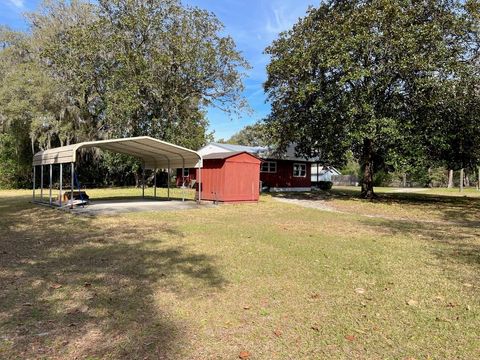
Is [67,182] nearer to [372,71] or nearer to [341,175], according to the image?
[372,71]

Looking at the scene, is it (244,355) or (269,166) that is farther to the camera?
(269,166)

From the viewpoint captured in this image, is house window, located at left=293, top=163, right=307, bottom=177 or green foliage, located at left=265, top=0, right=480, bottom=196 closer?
green foliage, located at left=265, top=0, right=480, bottom=196

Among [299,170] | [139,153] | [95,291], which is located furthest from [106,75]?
[95,291]

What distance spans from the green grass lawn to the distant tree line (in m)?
18.5

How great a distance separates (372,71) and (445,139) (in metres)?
4.68

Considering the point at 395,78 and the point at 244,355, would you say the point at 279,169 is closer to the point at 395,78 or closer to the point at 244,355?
the point at 395,78

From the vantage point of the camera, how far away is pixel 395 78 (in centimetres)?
1858

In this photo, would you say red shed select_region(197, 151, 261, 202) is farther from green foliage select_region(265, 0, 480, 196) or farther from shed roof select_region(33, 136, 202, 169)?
green foliage select_region(265, 0, 480, 196)

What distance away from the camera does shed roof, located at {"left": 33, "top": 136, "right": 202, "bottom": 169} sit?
13609 mm

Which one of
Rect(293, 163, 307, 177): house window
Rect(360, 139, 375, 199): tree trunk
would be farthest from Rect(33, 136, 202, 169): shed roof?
Rect(293, 163, 307, 177): house window

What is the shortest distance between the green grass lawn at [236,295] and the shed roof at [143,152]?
4858mm

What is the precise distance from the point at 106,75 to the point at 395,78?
60.1ft

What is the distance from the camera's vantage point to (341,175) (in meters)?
55.0

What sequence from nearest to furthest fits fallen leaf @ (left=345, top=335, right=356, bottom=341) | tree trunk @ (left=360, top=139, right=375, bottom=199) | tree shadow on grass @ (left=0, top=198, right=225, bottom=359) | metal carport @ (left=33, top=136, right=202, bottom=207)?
tree shadow on grass @ (left=0, top=198, right=225, bottom=359), fallen leaf @ (left=345, top=335, right=356, bottom=341), metal carport @ (left=33, top=136, right=202, bottom=207), tree trunk @ (left=360, top=139, right=375, bottom=199)
